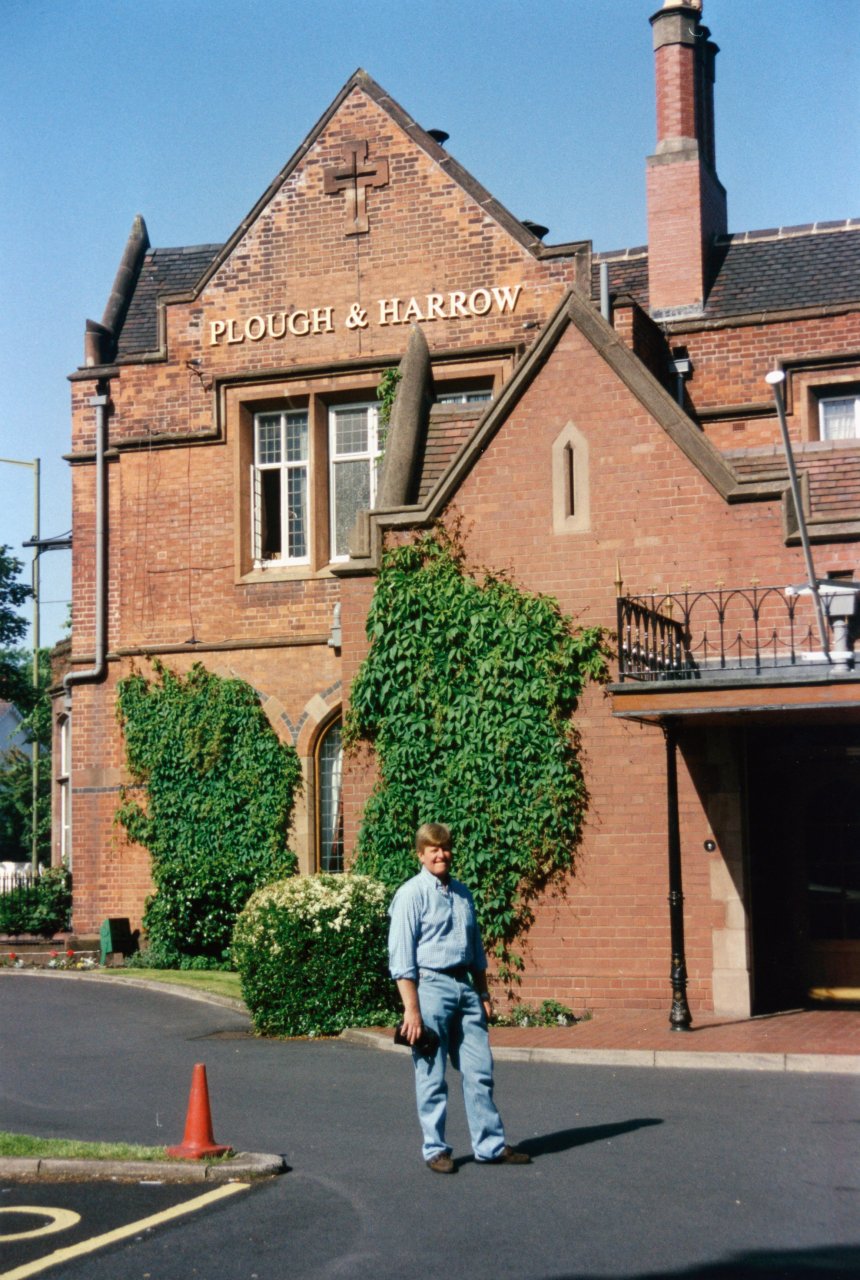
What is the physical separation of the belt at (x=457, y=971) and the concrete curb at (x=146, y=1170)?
1.26 metres

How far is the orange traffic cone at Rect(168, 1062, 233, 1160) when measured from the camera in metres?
8.22

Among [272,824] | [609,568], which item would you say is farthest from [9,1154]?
[272,824]

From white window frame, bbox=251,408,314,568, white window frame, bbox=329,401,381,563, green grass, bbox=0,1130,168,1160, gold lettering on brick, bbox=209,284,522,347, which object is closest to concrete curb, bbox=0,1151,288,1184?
green grass, bbox=0,1130,168,1160

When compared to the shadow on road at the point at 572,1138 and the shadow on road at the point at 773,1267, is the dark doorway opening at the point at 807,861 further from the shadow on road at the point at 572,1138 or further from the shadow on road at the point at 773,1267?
the shadow on road at the point at 773,1267

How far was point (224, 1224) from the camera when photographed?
704 cm

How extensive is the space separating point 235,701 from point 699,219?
885 centimetres

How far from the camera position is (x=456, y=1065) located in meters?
8.24

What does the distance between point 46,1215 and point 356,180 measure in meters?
15.6

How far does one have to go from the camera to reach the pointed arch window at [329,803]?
65.5 feet

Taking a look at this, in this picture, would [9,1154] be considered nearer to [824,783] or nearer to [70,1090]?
[70,1090]

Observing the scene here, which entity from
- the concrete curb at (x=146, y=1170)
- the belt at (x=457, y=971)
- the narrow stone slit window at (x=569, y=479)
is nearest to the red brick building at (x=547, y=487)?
the narrow stone slit window at (x=569, y=479)

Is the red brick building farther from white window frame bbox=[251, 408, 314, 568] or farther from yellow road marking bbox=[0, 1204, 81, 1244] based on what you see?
yellow road marking bbox=[0, 1204, 81, 1244]

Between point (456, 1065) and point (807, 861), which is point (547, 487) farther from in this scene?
point (456, 1065)

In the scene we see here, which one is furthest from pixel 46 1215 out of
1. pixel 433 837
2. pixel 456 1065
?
pixel 433 837
